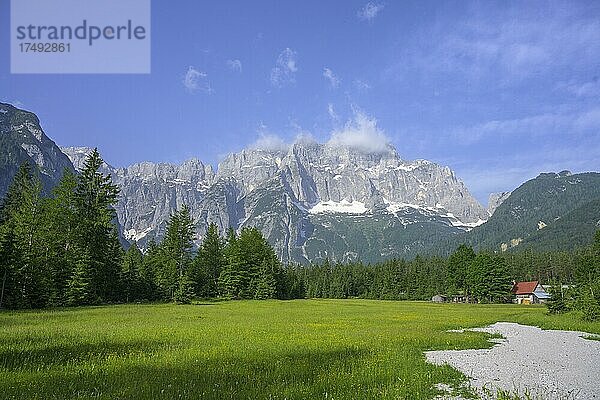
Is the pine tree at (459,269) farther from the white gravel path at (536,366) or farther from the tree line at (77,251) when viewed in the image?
the white gravel path at (536,366)

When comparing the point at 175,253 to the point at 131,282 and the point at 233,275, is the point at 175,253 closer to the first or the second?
the point at 131,282

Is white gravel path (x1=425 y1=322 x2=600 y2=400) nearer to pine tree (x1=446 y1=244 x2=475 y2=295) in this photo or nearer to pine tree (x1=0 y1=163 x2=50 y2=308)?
pine tree (x1=0 y1=163 x2=50 y2=308)

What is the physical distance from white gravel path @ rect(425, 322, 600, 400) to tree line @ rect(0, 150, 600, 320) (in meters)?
19.8

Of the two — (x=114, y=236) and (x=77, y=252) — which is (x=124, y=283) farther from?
(x=77, y=252)

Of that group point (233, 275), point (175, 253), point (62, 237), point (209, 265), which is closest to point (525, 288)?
point (233, 275)

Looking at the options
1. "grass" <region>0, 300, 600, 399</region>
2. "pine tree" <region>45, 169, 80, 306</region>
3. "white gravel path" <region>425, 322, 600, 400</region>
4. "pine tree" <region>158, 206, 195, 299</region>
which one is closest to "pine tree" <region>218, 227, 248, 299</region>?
"pine tree" <region>158, 206, 195, 299</region>

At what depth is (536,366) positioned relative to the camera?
17453 mm

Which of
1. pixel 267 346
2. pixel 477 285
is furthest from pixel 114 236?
pixel 477 285

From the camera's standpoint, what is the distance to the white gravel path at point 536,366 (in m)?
13.3

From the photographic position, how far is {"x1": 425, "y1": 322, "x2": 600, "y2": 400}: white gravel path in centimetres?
1331

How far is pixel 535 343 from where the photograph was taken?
25.6m

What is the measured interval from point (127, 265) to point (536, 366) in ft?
228

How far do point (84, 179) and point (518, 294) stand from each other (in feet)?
400

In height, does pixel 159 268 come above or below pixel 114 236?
below
